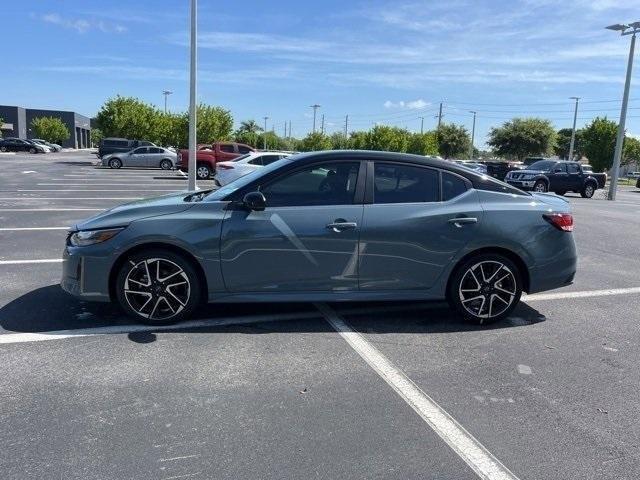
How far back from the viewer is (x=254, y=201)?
4680 mm

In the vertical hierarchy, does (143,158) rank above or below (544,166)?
below

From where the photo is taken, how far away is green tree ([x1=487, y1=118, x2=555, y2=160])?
6719cm

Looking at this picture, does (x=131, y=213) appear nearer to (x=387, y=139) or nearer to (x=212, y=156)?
(x=212, y=156)

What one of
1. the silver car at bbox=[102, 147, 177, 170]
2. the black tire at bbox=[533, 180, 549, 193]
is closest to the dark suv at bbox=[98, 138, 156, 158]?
the silver car at bbox=[102, 147, 177, 170]

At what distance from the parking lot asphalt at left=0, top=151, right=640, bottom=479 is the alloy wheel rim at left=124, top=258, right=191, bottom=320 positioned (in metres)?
0.19

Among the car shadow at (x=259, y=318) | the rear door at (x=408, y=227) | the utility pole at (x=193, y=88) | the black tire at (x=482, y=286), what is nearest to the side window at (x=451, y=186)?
the rear door at (x=408, y=227)

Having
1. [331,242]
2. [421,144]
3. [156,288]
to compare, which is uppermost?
[421,144]

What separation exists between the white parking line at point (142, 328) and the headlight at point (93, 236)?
29.0 inches

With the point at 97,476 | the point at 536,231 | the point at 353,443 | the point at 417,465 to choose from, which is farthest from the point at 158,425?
the point at 536,231

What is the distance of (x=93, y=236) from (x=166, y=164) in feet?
104

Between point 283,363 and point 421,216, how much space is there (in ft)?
6.04

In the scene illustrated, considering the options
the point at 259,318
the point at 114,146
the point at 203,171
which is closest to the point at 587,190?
the point at 203,171

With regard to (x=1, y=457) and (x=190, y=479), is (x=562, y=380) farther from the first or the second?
(x=1, y=457)

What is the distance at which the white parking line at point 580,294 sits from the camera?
6152 millimetres
